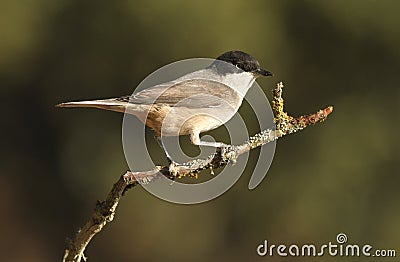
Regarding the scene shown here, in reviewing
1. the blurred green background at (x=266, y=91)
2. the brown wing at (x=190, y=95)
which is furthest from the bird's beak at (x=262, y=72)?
the blurred green background at (x=266, y=91)

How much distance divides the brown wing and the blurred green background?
2.96 m

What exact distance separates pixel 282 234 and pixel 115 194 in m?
4.46

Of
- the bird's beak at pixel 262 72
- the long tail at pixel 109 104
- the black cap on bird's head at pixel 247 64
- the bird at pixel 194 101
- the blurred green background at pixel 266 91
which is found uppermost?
the blurred green background at pixel 266 91

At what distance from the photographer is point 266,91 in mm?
6531

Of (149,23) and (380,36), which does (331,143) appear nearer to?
(380,36)

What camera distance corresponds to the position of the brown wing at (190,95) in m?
3.32

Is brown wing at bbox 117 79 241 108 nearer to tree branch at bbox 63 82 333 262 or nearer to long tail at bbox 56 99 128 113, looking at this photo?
long tail at bbox 56 99 128 113

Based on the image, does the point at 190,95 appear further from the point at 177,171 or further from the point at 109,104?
the point at 177,171

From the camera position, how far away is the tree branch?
2.54 metres

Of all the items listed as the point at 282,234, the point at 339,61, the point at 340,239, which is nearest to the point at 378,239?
the point at 340,239

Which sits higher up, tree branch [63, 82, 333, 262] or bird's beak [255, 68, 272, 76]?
bird's beak [255, 68, 272, 76]

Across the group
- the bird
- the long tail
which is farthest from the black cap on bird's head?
the long tail

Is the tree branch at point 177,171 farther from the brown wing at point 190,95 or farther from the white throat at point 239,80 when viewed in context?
the white throat at point 239,80

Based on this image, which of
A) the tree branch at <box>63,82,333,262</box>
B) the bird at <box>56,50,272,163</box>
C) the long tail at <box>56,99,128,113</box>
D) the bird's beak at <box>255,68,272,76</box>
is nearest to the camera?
the tree branch at <box>63,82,333,262</box>
